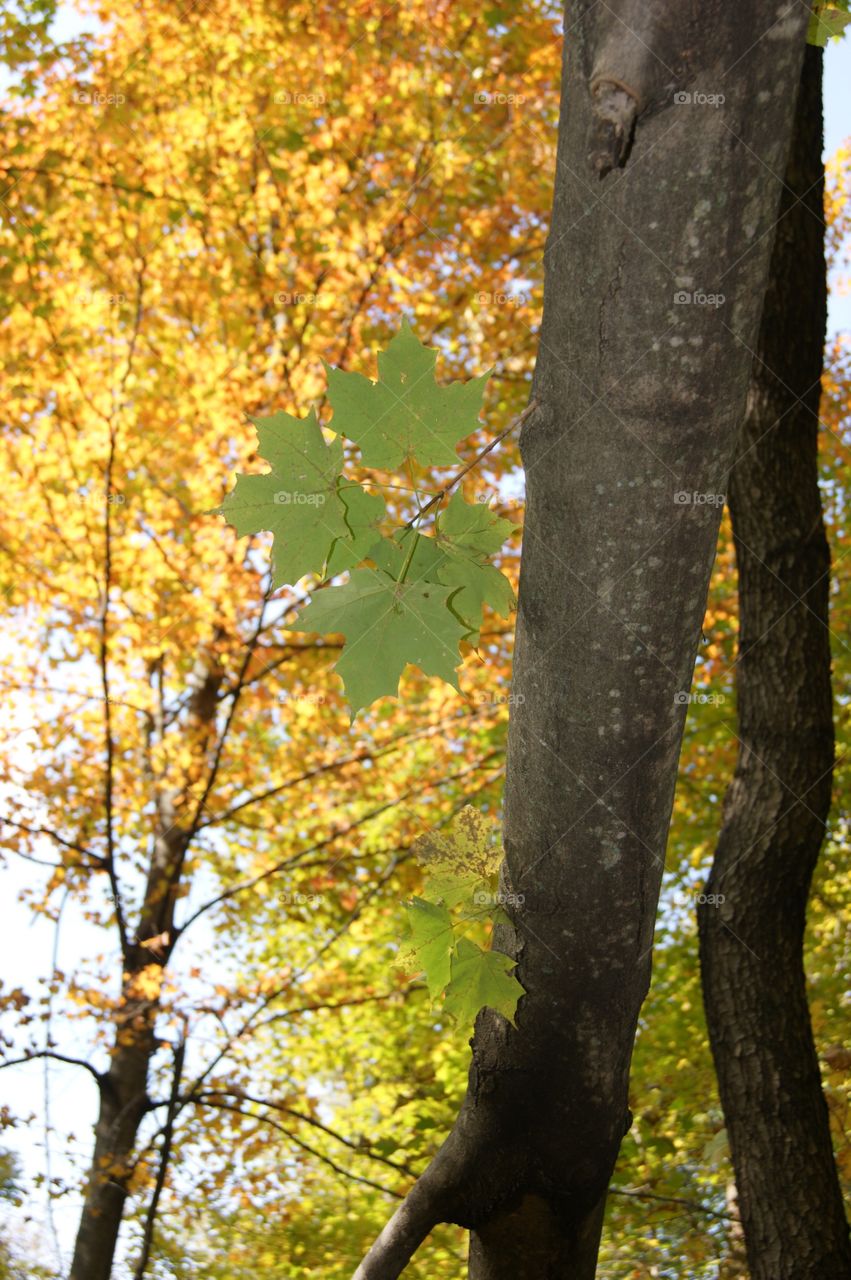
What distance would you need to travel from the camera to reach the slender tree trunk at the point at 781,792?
3.13m

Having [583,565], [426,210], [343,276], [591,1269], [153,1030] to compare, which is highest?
[426,210]

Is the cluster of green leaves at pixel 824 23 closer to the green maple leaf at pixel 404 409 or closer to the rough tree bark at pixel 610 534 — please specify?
the rough tree bark at pixel 610 534

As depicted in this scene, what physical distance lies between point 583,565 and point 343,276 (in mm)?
5853

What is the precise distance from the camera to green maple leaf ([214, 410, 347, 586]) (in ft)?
4.18

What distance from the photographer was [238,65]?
713cm

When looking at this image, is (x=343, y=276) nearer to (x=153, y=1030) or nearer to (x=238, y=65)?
(x=238, y=65)

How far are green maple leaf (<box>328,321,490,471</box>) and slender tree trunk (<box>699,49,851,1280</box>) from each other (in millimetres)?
2490

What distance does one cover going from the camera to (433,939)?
148 centimetres

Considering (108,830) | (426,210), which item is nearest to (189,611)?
(108,830)
